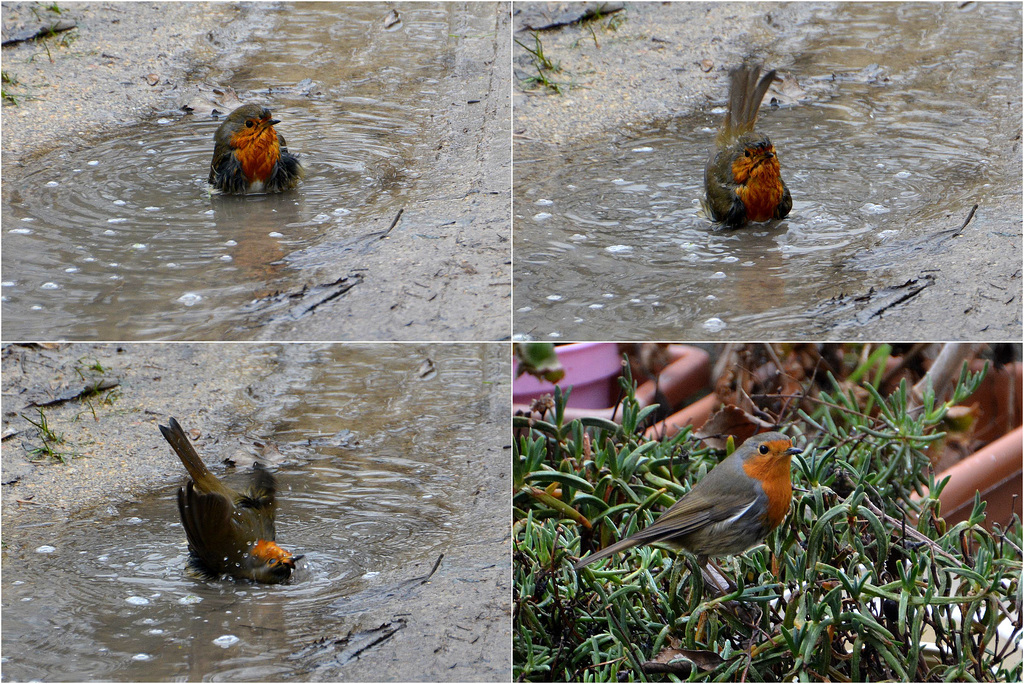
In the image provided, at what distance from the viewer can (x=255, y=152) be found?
16.0 ft

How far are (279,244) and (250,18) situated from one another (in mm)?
3487

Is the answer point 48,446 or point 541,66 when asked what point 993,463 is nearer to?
point 541,66

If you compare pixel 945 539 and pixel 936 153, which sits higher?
pixel 936 153

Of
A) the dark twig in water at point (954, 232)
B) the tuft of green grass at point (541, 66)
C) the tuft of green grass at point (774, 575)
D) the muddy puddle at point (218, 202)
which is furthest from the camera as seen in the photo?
the tuft of green grass at point (541, 66)

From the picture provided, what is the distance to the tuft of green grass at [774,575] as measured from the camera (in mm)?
2324

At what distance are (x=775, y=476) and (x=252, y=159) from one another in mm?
3280

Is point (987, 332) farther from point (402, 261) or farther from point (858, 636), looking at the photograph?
point (402, 261)

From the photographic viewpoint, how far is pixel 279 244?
4457mm

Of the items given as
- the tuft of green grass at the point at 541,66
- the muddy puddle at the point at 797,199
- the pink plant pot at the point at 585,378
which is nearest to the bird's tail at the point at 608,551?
the pink plant pot at the point at 585,378

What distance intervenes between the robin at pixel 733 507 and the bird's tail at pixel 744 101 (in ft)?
9.17

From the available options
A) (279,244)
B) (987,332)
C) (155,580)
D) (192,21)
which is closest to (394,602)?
(155,580)

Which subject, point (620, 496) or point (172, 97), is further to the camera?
point (172, 97)

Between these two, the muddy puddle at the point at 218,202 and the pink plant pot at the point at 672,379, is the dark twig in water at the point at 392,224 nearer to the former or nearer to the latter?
the muddy puddle at the point at 218,202

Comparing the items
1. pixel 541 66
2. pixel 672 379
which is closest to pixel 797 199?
pixel 672 379
